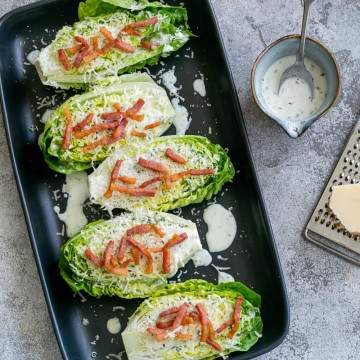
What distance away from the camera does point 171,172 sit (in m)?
3.41

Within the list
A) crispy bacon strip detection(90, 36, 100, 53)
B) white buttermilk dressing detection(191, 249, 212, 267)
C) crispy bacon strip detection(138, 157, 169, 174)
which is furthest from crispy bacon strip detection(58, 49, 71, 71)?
white buttermilk dressing detection(191, 249, 212, 267)

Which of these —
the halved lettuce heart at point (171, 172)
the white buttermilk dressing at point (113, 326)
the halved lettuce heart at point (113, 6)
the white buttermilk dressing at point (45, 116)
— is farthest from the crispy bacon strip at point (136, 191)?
the halved lettuce heart at point (113, 6)

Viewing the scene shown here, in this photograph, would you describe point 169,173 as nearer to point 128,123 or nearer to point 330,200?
point 128,123

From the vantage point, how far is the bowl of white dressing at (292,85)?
337 cm

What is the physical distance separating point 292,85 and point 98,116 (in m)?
0.96

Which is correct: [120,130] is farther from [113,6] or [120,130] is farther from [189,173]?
[113,6]

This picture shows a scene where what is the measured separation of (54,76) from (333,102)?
4.48 ft

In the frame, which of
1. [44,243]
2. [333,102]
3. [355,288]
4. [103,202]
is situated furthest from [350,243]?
[44,243]

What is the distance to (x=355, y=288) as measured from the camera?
138 inches

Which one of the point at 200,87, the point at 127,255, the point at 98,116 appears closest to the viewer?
the point at 127,255

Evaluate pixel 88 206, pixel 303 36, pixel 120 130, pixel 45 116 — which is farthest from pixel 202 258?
pixel 303 36

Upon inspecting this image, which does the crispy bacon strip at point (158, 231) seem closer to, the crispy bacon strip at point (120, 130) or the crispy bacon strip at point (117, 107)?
the crispy bacon strip at point (120, 130)

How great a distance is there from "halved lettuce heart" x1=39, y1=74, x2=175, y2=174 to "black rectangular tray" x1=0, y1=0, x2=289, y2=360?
0.10m

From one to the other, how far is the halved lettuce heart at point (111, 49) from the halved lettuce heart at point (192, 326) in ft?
3.69
